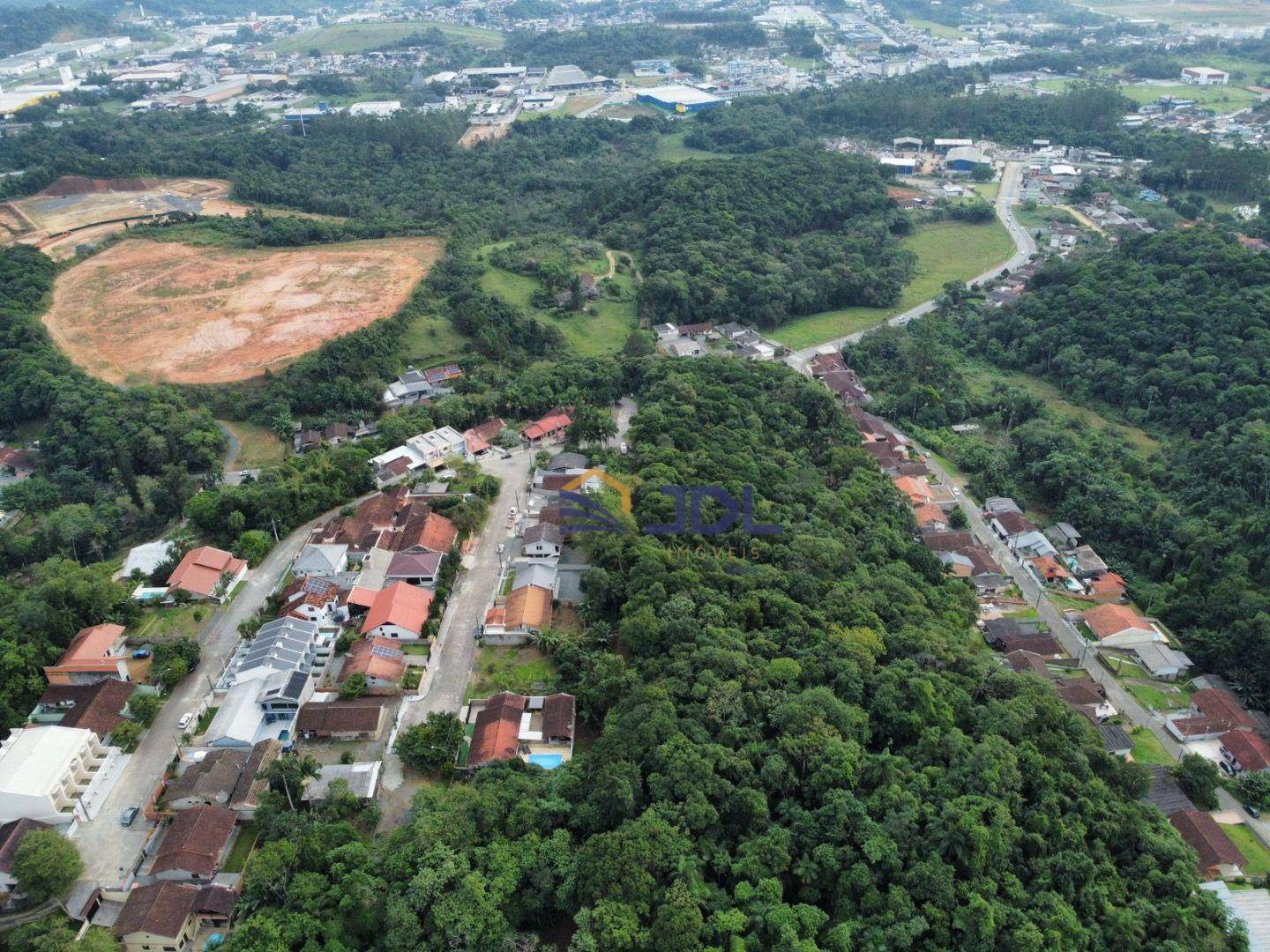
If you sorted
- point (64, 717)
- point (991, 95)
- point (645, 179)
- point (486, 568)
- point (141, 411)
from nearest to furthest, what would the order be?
point (64, 717) < point (486, 568) < point (141, 411) < point (645, 179) < point (991, 95)

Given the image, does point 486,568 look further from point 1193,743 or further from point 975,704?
point 1193,743

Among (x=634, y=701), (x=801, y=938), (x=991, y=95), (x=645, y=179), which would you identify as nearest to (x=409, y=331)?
(x=645, y=179)

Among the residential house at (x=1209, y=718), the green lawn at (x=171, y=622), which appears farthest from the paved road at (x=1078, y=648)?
the green lawn at (x=171, y=622)

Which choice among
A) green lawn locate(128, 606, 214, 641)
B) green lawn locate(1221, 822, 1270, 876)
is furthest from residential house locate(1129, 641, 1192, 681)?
green lawn locate(128, 606, 214, 641)

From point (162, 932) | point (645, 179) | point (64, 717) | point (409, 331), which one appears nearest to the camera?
point (162, 932)

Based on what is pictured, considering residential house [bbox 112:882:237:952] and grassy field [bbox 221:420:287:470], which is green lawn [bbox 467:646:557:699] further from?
grassy field [bbox 221:420:287:470]

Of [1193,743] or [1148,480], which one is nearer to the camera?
[1193,743]

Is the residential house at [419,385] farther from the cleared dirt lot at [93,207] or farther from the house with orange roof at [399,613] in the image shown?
the cleared dirt lot at [93,207]
